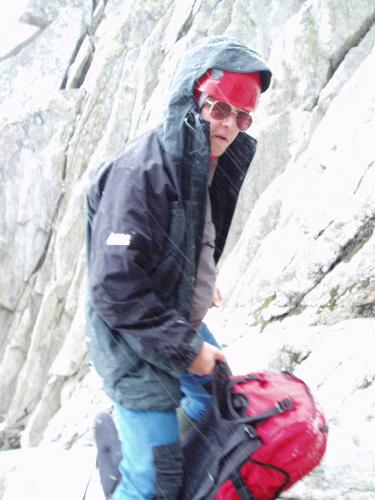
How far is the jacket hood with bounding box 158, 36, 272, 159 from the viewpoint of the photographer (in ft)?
9.29

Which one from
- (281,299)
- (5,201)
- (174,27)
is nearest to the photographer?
(281,299)

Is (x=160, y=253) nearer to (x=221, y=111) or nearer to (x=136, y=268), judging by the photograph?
(x=136, y=268)

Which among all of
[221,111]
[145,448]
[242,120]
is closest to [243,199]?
[242,120]

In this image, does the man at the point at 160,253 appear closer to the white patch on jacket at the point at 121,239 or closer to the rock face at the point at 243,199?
the white patch on jacket at the point at 121,239

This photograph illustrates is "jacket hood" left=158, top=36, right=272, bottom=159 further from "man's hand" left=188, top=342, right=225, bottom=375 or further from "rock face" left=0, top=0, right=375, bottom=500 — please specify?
"rock face" left=0, top=0, right=375, bottom=500

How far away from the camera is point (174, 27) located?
2092 centimetres

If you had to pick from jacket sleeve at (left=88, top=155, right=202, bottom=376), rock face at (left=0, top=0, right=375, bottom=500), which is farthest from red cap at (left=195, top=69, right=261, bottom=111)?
rock face at (left=0, top=0, right=375, bottom=500)

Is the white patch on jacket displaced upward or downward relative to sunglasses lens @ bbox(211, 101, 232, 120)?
downward

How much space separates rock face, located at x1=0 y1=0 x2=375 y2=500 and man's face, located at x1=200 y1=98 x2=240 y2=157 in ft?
8.50

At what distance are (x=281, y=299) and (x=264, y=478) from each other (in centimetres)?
457

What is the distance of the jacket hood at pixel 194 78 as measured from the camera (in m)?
2.83

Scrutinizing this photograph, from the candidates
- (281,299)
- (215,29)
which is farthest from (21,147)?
(281,299)

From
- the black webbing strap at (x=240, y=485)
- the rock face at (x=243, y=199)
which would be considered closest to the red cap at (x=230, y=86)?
the black webbing strap at (x=240, y=485)

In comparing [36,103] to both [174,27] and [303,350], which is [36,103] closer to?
[174,27]
